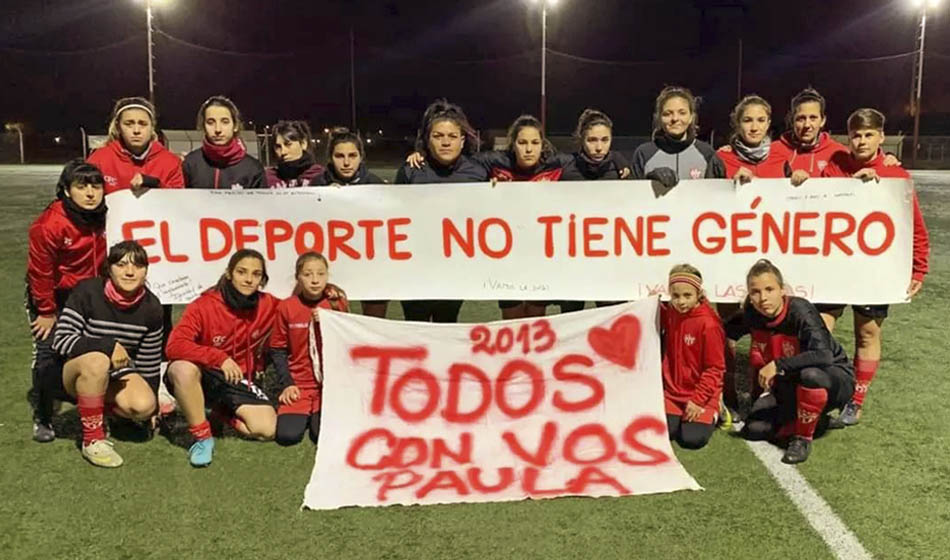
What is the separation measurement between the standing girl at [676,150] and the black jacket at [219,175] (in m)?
2.15

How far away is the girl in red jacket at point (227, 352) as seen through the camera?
4.07 metres

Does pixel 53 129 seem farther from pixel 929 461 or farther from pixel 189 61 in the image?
pixel 929 461

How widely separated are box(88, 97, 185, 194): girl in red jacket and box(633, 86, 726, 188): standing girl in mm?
2631

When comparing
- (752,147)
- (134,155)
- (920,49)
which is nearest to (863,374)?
(752,147)

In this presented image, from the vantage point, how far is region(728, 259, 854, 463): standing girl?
400 cm

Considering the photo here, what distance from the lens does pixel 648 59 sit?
50.4 metres

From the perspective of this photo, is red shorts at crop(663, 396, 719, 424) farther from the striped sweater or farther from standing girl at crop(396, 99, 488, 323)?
the striped sweater

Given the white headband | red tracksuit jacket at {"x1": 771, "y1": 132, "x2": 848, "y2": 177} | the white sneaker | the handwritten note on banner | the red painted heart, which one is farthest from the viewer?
red tracksuit jacket at {"x1": 771, "y1": 132, "x2": 848, "y2": 177}

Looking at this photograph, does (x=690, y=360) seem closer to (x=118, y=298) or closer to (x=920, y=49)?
(x=118, y=298)

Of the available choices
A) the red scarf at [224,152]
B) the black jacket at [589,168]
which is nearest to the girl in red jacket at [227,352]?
the red scarf at [224,152]

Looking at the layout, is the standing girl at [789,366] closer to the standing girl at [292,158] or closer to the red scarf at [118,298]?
the standing girl at [292,158]

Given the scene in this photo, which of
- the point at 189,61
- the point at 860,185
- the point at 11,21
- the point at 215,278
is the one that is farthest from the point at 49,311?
the point at 11,21

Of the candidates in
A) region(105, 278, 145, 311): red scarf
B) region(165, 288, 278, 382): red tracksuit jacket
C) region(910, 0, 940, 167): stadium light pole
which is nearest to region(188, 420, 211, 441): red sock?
region(165, 288, 278, 382): red tracksuit jacket

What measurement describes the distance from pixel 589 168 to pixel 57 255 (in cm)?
284
